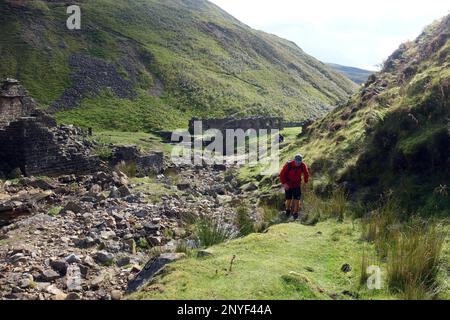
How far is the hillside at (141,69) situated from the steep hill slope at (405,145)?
39448mm

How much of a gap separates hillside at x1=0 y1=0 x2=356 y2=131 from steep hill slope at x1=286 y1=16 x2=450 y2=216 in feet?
129

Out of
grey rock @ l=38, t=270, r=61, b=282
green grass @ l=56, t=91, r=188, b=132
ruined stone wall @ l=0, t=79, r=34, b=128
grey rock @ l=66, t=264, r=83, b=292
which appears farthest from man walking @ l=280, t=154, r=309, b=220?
green grass @ l=56, t=91, r=188, b=132

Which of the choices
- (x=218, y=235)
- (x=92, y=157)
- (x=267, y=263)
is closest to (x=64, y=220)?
(x=218, y=235)

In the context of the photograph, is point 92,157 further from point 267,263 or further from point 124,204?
point 267,263

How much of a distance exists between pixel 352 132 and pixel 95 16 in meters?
84.4

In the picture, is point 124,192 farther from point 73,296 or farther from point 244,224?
point 73,296

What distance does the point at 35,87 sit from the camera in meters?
60.7

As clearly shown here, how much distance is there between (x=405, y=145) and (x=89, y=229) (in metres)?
8.81

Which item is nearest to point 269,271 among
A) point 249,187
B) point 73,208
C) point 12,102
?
point 73,208

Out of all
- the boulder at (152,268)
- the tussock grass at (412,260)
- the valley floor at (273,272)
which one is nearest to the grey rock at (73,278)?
the boulder at (152,268)

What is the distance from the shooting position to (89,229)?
12.0 m

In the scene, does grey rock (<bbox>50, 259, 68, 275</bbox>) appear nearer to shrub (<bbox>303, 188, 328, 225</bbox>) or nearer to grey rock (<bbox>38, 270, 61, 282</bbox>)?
grey rock (<bbox>38, 270, 61, 282</bbox>)

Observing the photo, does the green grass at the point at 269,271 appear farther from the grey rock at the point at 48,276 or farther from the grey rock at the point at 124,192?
the grey rock at the point at 124,192

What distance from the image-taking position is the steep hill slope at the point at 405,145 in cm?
1045
